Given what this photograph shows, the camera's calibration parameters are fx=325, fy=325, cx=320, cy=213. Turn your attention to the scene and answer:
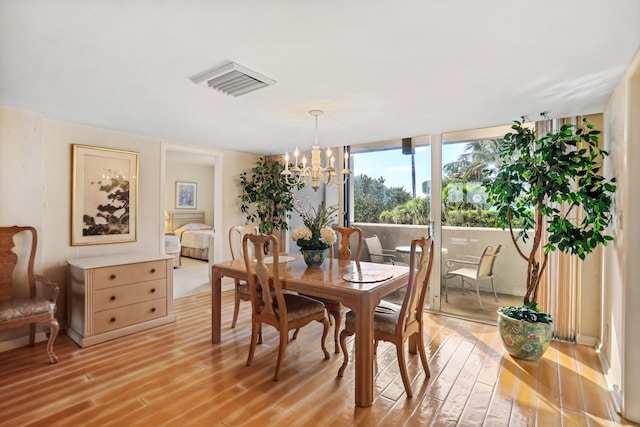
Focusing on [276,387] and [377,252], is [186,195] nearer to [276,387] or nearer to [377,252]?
[377,252]

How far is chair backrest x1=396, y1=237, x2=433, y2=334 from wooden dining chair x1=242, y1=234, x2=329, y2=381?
0.75m

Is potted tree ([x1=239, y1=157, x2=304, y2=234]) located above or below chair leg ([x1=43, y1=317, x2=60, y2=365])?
above

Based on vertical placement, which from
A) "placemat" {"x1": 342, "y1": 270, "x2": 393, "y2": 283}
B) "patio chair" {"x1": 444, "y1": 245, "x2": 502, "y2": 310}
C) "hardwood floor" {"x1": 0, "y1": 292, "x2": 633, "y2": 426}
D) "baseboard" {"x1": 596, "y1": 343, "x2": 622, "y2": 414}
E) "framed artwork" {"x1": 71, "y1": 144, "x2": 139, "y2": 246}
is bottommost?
"hardwood floor" {"x1": 0, "y1": 292, "x2": 633, "y2": 426}

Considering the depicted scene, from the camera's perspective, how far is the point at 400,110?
2.95 m

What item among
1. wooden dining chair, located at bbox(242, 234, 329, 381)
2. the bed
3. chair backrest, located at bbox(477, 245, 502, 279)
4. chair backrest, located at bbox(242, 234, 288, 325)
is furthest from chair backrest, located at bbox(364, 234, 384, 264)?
the bed

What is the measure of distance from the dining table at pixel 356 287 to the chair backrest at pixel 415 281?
7.2 inches

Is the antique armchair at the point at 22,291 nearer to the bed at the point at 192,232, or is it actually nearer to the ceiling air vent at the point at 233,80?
the ceiling air vent at the point at 233,80

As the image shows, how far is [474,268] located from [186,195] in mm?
7007

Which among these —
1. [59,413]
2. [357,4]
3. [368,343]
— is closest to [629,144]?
[357,4]

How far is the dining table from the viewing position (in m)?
2.12

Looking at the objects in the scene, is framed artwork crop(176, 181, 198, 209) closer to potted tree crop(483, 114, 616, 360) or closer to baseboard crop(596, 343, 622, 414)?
potted tree crop(483, 114, 616, 360)

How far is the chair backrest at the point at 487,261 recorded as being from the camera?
12.1 ft

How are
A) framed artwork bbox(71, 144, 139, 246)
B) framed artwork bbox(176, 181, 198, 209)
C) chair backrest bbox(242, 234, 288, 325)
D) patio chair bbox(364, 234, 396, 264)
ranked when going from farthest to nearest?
framed artwork bbox(176, 181, 198, 209), patio chair bbox(364, 234, 396, 264), framed artwork bbox(71, 144, 139, 246), chair backrest bbox(242, 234, 288, 325)

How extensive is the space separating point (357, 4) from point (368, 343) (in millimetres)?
1914
